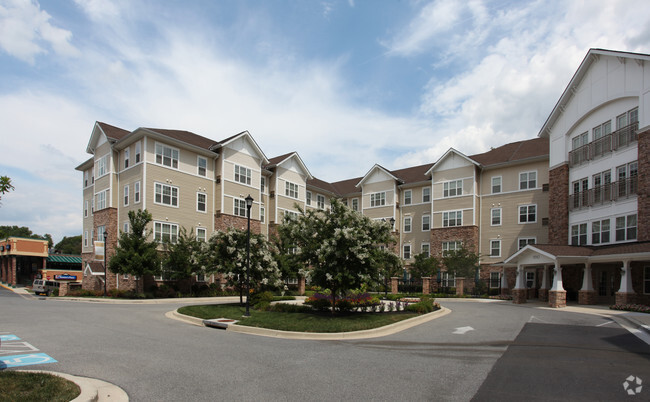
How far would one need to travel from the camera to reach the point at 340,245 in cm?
1638

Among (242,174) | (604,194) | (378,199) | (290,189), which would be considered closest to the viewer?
(604,194)

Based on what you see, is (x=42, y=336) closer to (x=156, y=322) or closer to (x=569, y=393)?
(x=156, y=322)

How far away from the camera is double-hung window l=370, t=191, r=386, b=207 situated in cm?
4691

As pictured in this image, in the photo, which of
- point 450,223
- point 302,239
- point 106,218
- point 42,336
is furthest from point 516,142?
point 42,336

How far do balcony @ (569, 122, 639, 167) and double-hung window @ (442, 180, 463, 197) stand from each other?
11.8 meters

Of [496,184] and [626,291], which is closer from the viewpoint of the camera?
[626,291]

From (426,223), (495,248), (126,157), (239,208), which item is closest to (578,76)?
(495,248)

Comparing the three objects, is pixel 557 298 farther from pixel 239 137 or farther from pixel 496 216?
pixel 239 137

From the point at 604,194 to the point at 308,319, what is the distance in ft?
71.2

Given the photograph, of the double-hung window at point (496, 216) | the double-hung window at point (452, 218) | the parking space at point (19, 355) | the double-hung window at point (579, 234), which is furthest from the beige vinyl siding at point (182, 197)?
the double-hung window at point (579, 234)

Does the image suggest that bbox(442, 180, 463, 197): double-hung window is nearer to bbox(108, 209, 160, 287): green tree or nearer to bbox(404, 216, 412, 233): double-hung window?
bbox(404, 216, 412, 233): double-hung window

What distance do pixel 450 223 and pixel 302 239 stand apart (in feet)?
89.2

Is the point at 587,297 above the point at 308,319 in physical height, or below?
below

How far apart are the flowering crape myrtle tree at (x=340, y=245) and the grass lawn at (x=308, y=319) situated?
53.2 inches
